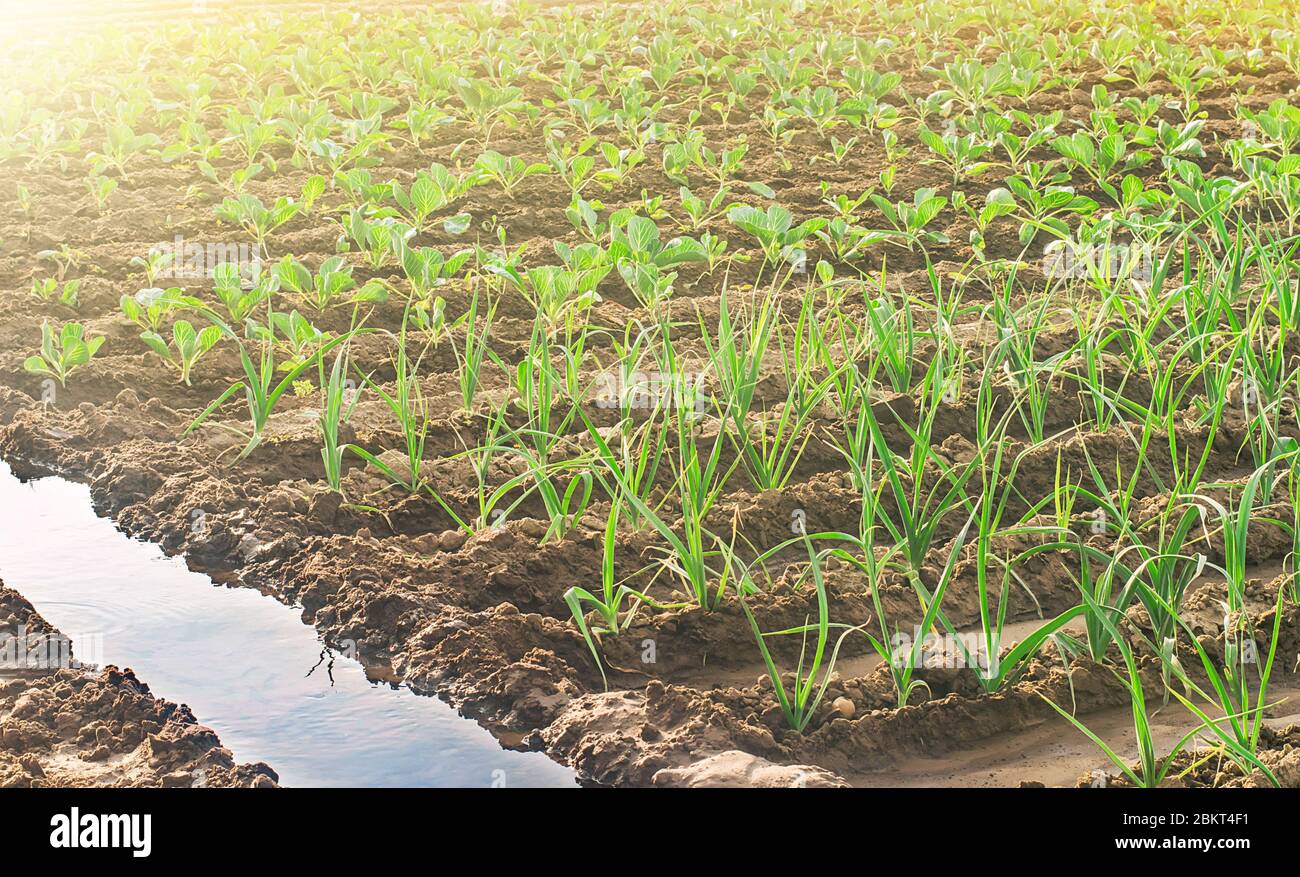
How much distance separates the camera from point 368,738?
2.33 m

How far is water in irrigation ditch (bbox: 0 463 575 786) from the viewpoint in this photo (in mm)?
2260

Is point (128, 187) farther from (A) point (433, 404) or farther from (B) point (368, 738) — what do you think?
(B) point (368, 738)

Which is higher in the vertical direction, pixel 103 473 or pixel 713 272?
pixel 713 272

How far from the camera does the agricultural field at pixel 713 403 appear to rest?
2377 mm

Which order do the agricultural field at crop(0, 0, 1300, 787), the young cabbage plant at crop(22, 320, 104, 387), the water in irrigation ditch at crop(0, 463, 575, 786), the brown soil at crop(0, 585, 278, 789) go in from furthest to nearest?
the young cabbage plant at crop(22, 320, 104, 387) → the agricultural field at crop(0, 0, 1300, 787) → the water in irrigation ditch at crop(0, 463, 575, 786) → the brown soil at crop(0, 585, 278, 789)

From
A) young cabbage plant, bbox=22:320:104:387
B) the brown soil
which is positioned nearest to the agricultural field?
young cabbage plant, bbox=22:320:104:387

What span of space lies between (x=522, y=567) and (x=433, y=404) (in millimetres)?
1056

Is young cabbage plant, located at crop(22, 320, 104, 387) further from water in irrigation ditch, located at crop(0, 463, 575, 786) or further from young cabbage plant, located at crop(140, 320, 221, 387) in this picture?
water in irrigation ditch, located at crop(0, 463, 575, 786)

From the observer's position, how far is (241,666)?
8.44 ft

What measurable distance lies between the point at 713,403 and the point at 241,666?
4.45ft

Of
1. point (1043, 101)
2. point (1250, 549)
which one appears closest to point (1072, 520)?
point (1250, 549)

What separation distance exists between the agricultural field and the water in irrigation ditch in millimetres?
70

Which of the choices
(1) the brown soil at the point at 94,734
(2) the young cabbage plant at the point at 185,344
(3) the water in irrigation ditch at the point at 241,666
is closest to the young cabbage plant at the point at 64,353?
(2) the young cabbage plant at the point at 185,344

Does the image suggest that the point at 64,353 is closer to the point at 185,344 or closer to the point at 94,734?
the point at 185,344
